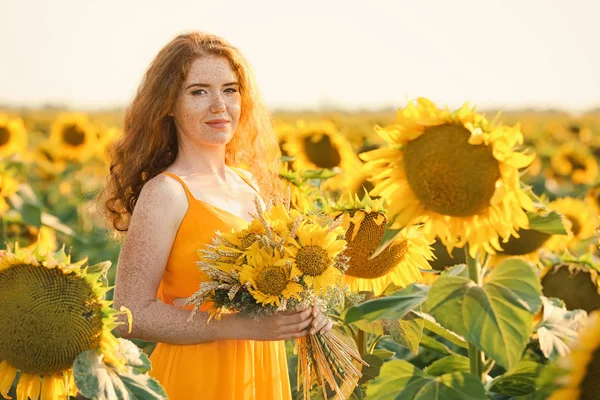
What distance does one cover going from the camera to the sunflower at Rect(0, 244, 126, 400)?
2.00 metres

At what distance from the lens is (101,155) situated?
28.0 ft

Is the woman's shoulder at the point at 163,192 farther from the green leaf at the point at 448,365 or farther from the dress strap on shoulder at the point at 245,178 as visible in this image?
Answer: the green leaf at the point at 448,365

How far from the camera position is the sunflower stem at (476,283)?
2146 millimetres

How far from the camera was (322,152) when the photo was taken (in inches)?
235

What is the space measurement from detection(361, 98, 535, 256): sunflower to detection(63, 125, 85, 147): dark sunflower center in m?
7.11

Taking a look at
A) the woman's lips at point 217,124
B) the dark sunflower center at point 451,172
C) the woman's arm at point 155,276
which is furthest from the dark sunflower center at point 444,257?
the dark sunflower center at point 451,172

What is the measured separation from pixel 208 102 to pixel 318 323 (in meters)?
0.86

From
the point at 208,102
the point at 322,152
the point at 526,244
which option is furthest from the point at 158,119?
the point at 322,152

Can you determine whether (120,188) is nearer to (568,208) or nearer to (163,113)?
(163,113)

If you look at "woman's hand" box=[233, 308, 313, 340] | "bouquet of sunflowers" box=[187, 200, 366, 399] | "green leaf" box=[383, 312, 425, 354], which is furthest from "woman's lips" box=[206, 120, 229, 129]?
"green leaf" box=[383, 312, 425, 354]

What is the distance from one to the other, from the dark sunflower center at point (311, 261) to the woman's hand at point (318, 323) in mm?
233

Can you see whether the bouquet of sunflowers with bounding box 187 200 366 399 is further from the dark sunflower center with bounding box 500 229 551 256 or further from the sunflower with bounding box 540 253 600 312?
the dark sunflower center with bounding box 500 229 551 256

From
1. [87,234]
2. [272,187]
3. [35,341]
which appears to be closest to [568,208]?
[272,187]

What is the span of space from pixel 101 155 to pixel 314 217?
652cm
